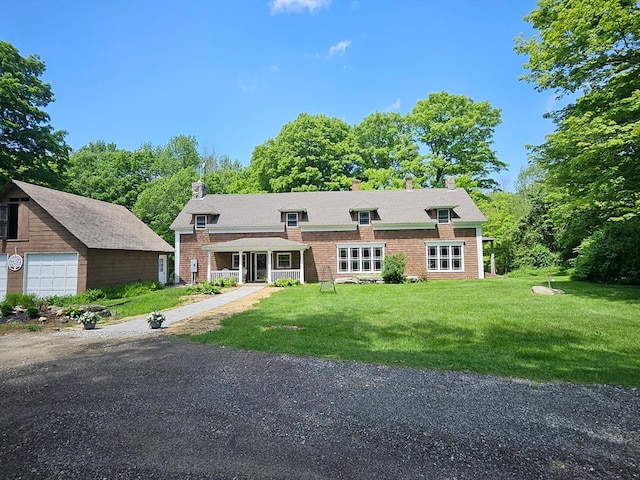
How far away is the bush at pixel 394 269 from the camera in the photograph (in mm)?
19859

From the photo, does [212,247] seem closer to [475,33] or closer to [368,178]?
[475,33]

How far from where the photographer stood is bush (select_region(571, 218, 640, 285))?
51.9 feet

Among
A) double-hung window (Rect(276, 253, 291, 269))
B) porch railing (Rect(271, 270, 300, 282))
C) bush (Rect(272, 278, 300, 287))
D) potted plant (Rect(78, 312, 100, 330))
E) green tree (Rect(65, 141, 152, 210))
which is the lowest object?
potted plant (Rect(78, 312, 100, 330))

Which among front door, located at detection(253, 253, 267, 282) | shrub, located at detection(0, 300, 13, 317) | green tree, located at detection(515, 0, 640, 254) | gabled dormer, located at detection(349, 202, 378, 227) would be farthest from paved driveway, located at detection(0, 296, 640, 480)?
gabled dormer, located at detection(349, 202, 378, 227)

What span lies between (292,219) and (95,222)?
11493 mm

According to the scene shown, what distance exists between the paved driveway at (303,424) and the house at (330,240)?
16.1 meters

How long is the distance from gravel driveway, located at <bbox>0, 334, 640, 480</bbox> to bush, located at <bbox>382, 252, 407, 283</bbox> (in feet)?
47.4

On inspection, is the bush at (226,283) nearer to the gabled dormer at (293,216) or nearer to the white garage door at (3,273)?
the gabled dormer at (293,216)

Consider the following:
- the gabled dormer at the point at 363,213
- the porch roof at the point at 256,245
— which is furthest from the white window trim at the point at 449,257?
the porch roof at the point at 256,245

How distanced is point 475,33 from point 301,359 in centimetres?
1372

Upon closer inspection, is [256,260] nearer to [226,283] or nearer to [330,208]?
[226,283]

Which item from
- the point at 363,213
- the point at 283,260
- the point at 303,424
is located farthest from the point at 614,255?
the point at 303,424

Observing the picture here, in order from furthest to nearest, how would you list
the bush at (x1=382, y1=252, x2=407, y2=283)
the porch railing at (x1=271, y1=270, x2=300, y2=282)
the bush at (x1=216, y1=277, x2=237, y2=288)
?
the porch railing at (x1=271, y1=270, x2=300, y2=282), the bush at (x1=216, y1=277, x2=237, y2=288), the bush at (x1=382, y1=252, x2=407, y2=283)

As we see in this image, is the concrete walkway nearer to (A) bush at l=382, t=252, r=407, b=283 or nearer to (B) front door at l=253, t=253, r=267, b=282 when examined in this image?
(B) front door at l=253, t=253, r=267, b=282
